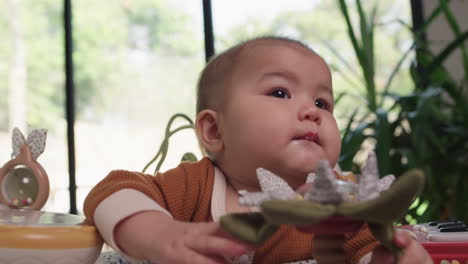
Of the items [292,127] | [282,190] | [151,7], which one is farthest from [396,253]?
[151,7]

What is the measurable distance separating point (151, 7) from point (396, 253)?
484cm

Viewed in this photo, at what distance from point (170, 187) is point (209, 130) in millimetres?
145

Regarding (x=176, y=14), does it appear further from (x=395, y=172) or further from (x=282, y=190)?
(x=282, y=190)

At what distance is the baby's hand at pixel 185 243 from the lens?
44 cm

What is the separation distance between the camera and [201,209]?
694 millimetres

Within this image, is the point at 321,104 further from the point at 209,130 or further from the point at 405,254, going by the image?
the point at 405,254

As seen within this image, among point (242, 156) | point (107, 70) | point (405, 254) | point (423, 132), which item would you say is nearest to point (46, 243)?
point (242, 156)

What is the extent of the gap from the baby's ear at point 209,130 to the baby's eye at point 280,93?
4.0 inches

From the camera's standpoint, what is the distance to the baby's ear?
766mm

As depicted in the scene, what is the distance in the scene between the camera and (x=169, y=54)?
4836 mm

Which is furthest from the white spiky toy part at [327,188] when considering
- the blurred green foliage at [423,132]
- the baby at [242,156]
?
the blurred green foliage at [423,132]

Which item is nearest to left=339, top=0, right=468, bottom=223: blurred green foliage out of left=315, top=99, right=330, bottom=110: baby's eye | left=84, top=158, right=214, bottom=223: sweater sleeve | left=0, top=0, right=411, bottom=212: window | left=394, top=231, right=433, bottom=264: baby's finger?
left=315, top=99, right=330, bottom=110: baby's eye

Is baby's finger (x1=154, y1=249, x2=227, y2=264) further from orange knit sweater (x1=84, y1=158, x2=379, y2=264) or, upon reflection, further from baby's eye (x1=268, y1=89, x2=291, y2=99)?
baby's eye (x1=268, y1=89, x2=291, y2=99)

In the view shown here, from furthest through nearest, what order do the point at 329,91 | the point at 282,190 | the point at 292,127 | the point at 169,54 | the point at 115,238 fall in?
1. the point at 169,54
2. the point at 329,91
3. the point at 292,127
4. the point at 115,238
5. the point at 282,190
